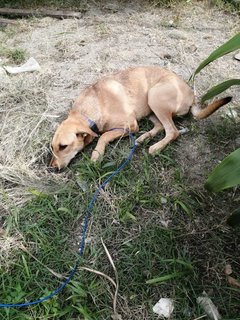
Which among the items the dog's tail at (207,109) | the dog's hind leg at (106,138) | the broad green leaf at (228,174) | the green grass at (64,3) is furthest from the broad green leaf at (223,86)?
the green grass at (64,3)

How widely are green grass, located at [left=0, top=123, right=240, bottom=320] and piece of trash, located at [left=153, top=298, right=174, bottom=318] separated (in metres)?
0.04

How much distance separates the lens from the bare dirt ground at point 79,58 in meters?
3.39

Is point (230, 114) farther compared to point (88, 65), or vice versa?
point (88, 65)

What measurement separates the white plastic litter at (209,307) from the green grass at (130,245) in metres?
0.04

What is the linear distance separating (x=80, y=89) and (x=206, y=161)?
1704 mm

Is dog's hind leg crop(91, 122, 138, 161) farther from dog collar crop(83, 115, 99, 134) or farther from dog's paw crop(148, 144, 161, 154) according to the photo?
dog's paw crop(148, 144, 161, 154)

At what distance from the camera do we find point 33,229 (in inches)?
108

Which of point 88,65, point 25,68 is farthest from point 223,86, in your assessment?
point 25,68

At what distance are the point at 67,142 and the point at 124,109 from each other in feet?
2.56

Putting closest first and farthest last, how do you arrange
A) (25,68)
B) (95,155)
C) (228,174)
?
(228,174) < (95,155) < (25,68)

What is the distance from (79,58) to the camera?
4637 millimetres

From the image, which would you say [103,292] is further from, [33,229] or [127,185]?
[127,185]

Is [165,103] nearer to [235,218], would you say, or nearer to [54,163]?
[54,163]

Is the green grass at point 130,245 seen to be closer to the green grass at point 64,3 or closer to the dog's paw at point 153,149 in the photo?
the dog's paw at point 153,149
